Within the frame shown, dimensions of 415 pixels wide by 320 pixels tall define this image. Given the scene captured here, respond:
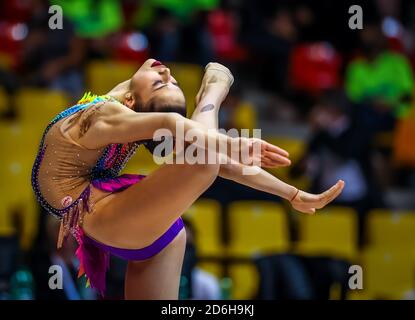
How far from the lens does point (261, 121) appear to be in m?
8.16

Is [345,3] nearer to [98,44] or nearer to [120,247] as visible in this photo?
[98,44]

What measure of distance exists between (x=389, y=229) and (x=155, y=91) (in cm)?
373

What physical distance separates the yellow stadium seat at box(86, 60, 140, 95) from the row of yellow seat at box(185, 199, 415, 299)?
48.1 inches

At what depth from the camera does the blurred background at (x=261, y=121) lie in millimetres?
5320

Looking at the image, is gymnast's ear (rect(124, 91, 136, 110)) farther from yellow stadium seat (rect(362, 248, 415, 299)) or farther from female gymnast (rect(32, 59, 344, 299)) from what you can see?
yellow stadium seat (rect(362, 248, 415, 299))

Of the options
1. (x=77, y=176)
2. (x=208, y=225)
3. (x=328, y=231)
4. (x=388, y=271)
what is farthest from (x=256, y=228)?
(x=77, y=176)

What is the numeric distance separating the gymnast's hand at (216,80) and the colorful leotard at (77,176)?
12.4 inches

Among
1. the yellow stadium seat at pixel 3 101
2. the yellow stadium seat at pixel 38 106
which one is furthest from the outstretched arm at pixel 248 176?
the yellow stadium seat at pixel 3 101

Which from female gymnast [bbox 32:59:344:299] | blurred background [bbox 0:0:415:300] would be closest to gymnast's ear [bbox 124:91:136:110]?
female gymnast [bbox 32:59:344:299]

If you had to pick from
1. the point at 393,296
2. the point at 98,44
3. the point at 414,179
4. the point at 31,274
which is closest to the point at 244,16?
the point at 98,44

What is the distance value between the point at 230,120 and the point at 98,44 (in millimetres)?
1429

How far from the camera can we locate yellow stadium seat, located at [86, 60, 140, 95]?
23.4 feet

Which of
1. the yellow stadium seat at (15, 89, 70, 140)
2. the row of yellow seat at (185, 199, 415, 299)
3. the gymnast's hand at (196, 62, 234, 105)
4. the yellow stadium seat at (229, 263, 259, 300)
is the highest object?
the yellow stadium seat at (15, 89, 70, 140)

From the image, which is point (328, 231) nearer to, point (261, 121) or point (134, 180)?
point (261, 121)
